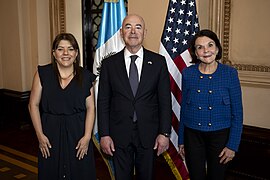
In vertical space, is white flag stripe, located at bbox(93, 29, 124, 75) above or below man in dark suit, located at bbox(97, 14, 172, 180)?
above

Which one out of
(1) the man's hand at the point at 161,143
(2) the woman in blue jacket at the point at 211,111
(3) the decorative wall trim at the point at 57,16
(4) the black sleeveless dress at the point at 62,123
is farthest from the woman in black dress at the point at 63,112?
(3) the decorative wall trim at the point at 57,16

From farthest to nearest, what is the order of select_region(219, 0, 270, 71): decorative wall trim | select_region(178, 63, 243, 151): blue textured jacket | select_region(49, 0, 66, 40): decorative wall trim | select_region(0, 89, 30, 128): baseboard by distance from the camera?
1. select_region(0, 89, 30, 128): baseboard
2. select_region(49, 0, 66, 40): decorative wall trim
3. select_region(219, 0, 270, 71): decorative wall trim
4. select_region(178, 63, 243, 151): blue textured jacket

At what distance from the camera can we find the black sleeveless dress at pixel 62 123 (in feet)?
7.96

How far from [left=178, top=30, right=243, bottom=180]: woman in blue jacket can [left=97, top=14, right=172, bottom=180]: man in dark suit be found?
0.19 metres

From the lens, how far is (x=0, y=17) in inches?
222

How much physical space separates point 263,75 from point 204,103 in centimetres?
124

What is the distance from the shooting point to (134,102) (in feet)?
7.69

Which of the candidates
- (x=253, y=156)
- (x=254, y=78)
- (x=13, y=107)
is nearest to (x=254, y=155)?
(x=253, y=156)

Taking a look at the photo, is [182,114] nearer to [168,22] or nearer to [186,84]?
[186,84]

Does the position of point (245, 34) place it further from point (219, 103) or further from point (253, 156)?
point (219, 103)

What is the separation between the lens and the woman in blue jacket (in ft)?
7.34

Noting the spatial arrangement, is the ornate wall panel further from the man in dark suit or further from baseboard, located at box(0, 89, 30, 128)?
baseboard, located at box(0, 89, 30, 128)

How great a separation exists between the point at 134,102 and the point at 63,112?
506 millimetres

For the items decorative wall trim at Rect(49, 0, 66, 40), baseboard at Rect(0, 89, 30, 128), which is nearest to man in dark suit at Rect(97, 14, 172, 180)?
decorative wall trim at Rect(49, 0, 66, 40)
